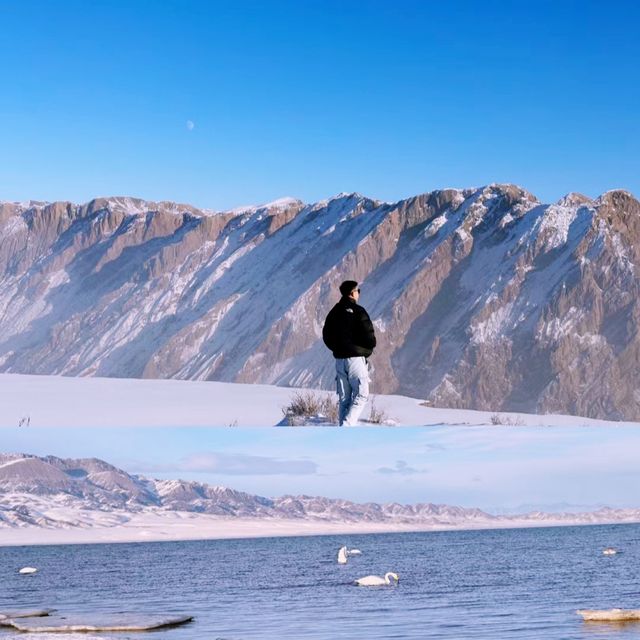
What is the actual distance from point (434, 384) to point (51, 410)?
91.7 m

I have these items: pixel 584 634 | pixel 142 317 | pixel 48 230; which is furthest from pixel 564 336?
pixel 584 634

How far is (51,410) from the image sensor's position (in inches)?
621

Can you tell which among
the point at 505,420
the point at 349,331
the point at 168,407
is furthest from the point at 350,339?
the point at 505,420

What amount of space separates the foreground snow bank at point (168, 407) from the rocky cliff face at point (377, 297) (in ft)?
264

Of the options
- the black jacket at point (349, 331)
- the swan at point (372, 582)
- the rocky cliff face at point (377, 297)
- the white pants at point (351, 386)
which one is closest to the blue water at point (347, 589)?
the swan at point (372, 582)

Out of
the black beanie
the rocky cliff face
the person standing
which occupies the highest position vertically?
the rocky cliff face

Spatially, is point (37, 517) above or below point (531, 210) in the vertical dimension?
below

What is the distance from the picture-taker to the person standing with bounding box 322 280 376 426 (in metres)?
11.1

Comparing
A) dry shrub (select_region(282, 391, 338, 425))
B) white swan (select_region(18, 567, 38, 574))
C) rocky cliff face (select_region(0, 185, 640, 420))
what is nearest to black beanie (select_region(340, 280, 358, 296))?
dry shrub (select_region(282, 391, 338, 425))

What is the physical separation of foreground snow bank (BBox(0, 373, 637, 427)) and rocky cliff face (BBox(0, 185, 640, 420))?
80.5 metres

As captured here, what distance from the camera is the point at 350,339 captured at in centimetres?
1122

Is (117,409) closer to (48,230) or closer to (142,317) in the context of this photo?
(142,317)

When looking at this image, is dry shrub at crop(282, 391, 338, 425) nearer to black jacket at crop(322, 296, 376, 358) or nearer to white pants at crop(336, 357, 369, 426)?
white pants at crop(336, 357, 369, 426)

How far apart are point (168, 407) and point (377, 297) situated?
102m
